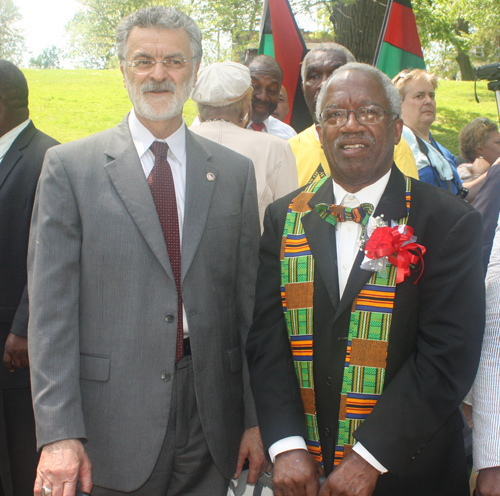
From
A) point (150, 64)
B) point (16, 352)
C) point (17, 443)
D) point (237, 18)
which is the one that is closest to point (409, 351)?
point (150, 64)

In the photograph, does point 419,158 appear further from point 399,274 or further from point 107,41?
point 107,41

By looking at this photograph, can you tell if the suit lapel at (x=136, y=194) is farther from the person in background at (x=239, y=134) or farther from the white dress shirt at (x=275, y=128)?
the white dress shirt at (x=275, y=128)

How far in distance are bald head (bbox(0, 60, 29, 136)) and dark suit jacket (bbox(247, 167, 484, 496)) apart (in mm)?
2210

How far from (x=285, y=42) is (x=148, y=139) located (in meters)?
4.21

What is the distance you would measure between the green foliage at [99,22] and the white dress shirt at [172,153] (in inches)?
823

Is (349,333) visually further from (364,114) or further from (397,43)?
(397,43)

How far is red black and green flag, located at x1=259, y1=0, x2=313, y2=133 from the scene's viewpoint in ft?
19.5

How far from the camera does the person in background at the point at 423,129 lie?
4.14 metres

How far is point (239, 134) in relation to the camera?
3.07 metres

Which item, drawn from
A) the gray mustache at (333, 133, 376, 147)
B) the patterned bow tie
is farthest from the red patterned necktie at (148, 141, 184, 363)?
the gray mustache at (333, 133, 376, 147)

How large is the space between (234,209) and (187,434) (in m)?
0.97

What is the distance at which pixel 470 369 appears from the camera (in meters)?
1.86

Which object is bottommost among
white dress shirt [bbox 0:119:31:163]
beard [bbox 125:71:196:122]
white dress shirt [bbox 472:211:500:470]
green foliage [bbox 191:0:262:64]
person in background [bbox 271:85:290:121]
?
white dress shirt [bbox 472:211:500:470]

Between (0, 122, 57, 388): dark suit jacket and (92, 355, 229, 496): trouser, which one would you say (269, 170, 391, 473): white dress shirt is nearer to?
(92, 355, 229, 496): trouser
